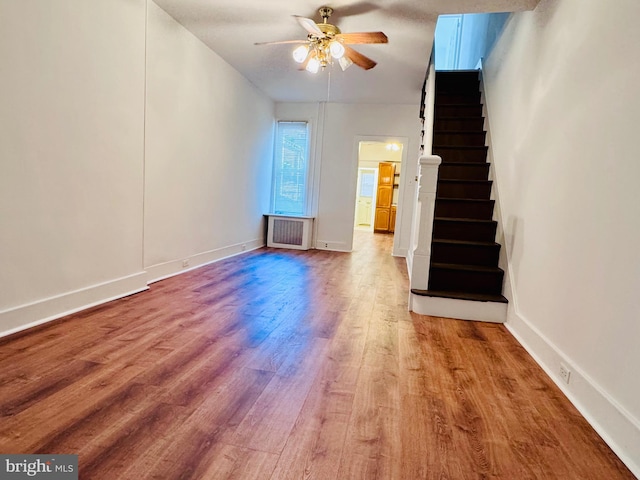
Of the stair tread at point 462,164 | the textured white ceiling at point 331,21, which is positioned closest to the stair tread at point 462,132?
the stair tread at point 462,164

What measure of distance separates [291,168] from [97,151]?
4.18 metres

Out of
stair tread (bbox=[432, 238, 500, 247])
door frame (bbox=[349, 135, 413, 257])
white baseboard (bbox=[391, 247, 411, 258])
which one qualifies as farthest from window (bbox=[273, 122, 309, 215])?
stair tread (bbox=[432, 238, 500, 247])

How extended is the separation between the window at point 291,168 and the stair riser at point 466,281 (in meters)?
3.85

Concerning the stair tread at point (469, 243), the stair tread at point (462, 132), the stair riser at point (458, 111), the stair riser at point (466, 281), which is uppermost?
the stair riser at point (458, 111)

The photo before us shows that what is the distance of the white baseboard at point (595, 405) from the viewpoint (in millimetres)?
1374

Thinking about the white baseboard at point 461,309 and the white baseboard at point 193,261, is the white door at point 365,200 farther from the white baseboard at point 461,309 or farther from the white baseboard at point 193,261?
the white baseboard at point 461,309

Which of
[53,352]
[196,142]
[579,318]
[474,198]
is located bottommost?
[53,352]

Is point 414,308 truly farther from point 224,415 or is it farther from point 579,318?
point 224,415

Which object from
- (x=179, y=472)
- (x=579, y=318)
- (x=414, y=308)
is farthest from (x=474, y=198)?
(x=179, y=472)

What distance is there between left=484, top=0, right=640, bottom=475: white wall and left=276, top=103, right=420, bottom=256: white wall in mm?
3188

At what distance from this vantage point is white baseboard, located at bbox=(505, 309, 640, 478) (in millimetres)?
1374

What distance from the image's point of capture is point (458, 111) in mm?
4641

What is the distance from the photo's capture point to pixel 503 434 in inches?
59.2

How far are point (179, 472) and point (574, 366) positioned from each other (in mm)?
1955
